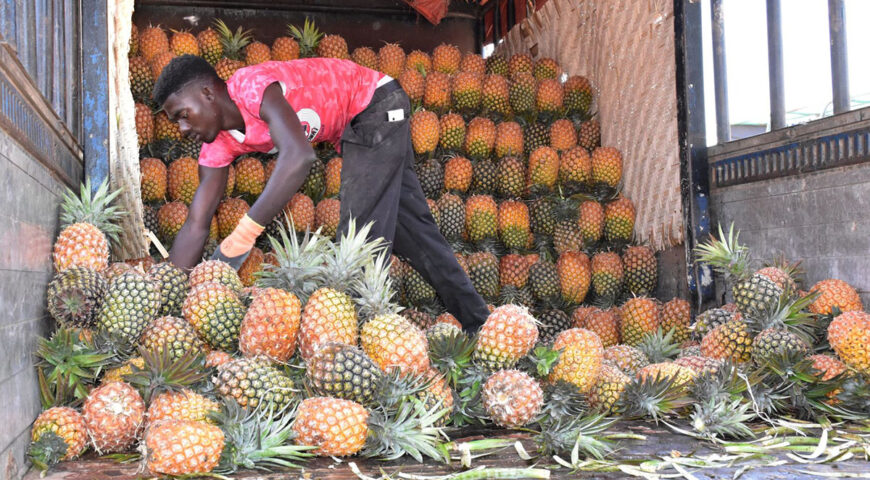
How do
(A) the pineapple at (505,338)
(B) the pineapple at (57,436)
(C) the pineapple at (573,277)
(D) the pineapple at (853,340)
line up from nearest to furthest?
(B) the pineapple at (57,436) → (A) the pineapple at (505,338) → (D) the pineapple at (853,340) → (C) the pineapple at (573,277)

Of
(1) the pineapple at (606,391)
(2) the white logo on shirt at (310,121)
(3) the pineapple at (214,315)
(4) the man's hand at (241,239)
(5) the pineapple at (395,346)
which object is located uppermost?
(2) the white logo on shirt at (310,121)

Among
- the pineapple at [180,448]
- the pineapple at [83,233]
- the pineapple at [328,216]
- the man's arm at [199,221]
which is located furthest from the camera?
the pineapple at [328,216]

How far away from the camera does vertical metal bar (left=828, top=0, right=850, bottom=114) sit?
4.24 meters

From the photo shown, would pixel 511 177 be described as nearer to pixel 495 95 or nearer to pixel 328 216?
pixel 495 95

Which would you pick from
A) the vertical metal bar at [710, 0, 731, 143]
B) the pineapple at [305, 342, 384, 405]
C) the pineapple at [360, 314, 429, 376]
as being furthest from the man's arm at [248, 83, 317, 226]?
the vertical metal bar at [710, 0, 731, 143]

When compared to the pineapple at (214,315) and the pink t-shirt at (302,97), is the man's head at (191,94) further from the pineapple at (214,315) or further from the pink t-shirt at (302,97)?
the pineapple at (214,315)

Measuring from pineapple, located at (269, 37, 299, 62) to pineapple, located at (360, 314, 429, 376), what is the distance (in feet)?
12.2

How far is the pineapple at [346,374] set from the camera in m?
2.64

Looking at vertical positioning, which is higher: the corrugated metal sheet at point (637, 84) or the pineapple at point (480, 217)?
the corrugated metal sheet at point (637, 84)

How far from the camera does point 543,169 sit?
6.05 metres

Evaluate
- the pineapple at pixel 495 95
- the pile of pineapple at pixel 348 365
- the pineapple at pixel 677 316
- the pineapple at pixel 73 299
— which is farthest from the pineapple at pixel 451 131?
the pineapple at pixel 73 299

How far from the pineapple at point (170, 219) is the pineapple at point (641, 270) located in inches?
135

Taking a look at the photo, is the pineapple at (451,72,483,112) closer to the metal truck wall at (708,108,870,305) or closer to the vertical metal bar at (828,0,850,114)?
the metal truck wall at (708,108,870,305)

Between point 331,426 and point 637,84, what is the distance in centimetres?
443
